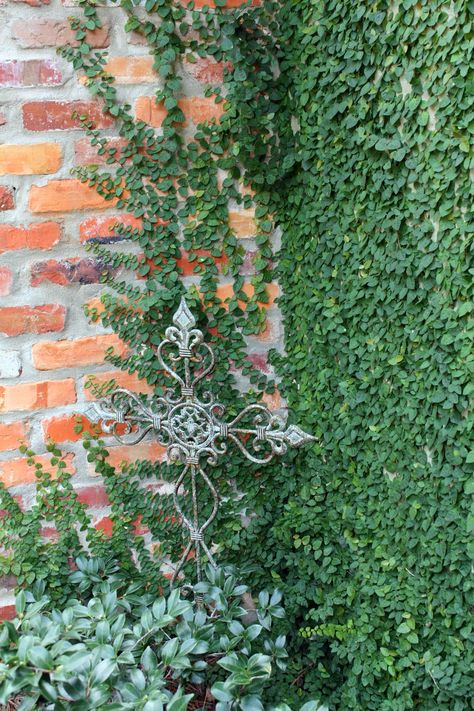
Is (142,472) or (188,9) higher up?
(188,9)

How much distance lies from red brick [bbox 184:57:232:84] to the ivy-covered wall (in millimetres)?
158

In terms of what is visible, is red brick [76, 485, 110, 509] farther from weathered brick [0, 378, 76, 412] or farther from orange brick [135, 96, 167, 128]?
orange brick [135, 96, 167, 128]

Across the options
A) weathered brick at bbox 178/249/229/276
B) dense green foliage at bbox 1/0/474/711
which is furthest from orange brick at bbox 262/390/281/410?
weathered brick at bbox 178/249/229/276

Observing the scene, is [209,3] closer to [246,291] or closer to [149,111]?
[149,111]

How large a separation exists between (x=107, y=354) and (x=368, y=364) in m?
0.67

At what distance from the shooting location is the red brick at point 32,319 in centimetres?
180

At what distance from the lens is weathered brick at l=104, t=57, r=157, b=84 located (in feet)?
5.74

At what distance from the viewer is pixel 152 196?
71.2 inches

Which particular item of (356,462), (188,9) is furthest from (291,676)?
(188,9)

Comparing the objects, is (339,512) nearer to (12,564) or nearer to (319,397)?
(319,397)

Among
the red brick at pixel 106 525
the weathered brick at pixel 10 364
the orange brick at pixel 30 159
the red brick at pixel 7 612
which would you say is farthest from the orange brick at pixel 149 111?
the red brick at pixel 7 612

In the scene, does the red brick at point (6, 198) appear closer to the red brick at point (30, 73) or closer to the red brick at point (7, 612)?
the red brick at point (30, 73)

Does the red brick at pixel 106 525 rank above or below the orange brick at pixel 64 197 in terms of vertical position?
below

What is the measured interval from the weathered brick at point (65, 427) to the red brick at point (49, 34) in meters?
0.89
